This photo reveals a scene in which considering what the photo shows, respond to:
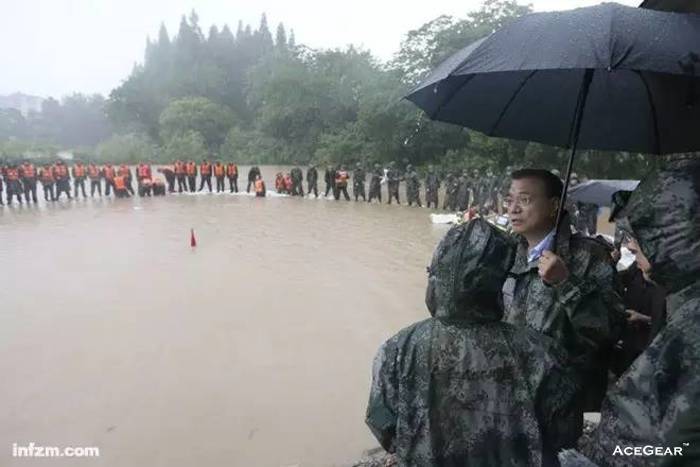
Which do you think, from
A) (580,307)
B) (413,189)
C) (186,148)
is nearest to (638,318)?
(580,307)

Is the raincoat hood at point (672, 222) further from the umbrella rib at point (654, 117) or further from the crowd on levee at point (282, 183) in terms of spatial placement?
the crowd on levee at point (282, 183)

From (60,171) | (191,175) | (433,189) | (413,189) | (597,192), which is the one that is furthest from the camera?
(191,175)

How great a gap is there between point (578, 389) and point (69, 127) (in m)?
76.0

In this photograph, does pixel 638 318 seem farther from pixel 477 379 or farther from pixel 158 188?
pixel 158 188

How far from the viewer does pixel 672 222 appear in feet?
4.76

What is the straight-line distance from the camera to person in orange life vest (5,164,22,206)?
58.3ft

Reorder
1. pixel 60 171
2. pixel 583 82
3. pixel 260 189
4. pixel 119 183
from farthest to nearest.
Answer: pixel 260 189, pixel 119 183, pixel 60 171, pixel 583 82

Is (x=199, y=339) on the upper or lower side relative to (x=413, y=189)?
lower

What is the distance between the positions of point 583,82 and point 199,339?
484 centimetres

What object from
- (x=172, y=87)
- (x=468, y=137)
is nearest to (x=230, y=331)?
(x=468, y=137)

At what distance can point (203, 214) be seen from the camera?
51.9ft

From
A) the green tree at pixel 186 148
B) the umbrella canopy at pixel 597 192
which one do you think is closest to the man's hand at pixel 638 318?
the umbrella canopy at pixel 597 192

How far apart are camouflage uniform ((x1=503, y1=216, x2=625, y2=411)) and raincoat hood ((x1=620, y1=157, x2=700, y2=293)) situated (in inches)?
16.6

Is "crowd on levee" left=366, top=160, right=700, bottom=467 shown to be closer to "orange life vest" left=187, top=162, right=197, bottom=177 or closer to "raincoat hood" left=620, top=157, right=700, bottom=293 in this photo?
"raincoat hood" left=620, top=157, right=700, bottom=293
